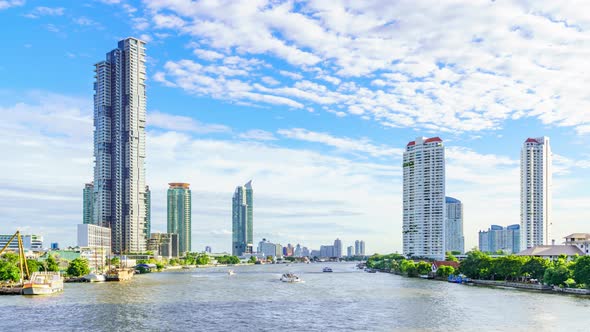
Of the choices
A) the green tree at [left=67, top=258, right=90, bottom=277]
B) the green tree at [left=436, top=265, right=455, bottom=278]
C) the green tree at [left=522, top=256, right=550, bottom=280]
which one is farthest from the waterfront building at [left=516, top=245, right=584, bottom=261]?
the green tree at [left=67, top=258, right=90, bottom=277]

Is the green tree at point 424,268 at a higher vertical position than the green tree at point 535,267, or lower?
lower

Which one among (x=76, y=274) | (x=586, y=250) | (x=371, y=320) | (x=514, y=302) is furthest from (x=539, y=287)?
(x=76, y=274)

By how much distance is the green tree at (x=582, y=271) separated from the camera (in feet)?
298

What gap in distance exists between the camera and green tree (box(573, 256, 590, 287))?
298 ft

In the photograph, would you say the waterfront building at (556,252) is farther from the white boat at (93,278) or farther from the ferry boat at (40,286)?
the ferry boat at (40,286)

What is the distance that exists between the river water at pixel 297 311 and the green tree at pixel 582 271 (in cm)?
569

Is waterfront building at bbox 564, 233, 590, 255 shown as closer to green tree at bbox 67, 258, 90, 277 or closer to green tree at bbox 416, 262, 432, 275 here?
green tree at bbox 416, 262, 432, 275

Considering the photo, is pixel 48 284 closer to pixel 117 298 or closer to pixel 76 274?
pixel 117 298

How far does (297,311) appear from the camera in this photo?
72062 millimetres

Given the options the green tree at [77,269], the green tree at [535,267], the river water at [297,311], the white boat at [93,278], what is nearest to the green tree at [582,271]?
the river water at [297,311]

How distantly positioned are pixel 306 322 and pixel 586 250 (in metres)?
99.1

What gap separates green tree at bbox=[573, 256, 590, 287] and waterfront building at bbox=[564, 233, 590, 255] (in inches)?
1806

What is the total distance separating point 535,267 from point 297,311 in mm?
59168

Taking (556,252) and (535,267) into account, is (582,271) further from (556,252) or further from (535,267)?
(556,252)
